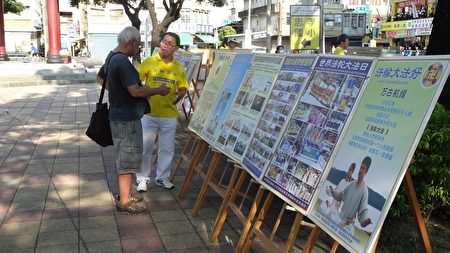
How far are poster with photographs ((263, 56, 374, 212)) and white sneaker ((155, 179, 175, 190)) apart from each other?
207 cm

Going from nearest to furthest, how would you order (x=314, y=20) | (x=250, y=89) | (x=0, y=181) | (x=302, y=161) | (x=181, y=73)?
(x=302, y=161) < (x=250, y=89) < (x=181, y=73) < (x=0, y=181) < (x=314, y=20)

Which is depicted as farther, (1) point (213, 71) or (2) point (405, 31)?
(2) point (405, 31)

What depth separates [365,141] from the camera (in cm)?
222

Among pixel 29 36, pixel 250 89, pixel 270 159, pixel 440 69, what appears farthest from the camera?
pixel 29 36

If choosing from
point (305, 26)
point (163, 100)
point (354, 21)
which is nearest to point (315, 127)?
point (163, 100)

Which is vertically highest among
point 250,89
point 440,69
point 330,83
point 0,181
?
point 440,69

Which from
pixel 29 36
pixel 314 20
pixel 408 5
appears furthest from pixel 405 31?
pixel 29 36

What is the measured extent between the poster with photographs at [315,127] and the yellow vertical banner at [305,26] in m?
8.16

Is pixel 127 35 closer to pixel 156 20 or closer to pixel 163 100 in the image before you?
pixel 163 100

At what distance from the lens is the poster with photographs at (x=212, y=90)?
429 centimetres

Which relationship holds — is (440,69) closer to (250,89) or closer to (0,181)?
(250,89)

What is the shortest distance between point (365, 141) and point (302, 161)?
489 millimetres

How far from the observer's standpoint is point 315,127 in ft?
8.58

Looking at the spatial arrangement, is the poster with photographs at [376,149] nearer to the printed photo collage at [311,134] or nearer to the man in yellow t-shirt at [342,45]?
the printed photo collage at [311,134]
